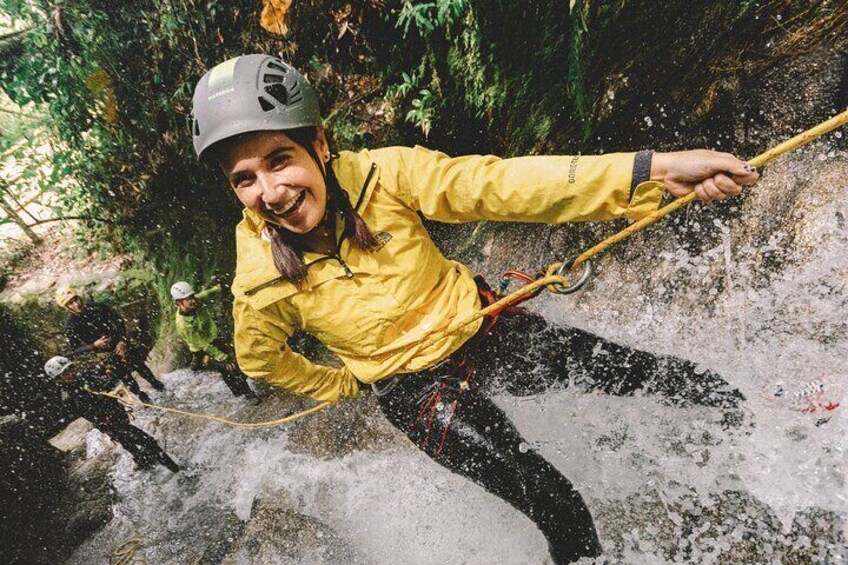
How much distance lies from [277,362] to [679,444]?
2855mm


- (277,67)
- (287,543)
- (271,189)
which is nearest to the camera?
(271,189)

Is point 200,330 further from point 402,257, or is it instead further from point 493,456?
point 493,456

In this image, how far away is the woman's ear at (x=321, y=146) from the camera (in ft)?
7.80

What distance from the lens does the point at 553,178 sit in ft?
6.05

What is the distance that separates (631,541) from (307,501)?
336 cm

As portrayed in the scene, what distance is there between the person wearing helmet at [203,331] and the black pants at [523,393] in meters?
5.28

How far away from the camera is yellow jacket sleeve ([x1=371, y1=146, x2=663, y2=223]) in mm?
1753

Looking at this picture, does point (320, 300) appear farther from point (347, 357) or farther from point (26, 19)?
point (26, 19)

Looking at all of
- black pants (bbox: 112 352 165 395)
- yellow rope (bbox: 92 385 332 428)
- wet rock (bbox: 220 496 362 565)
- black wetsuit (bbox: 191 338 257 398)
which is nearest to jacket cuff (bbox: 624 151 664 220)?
yellow rope (bbox: 92 385 332 428)

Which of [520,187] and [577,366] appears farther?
[577,366]

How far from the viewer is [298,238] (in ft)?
7.77

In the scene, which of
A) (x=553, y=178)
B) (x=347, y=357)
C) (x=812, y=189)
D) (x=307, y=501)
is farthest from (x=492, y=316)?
(x=307, y=501)

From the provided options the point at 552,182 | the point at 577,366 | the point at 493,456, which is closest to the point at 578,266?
the point at 552,182

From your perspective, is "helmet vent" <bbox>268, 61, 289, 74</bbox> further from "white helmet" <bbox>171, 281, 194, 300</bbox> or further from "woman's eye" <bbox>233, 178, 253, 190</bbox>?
"white helmet" <bbox>171, 281, 194, 300</bbox>
